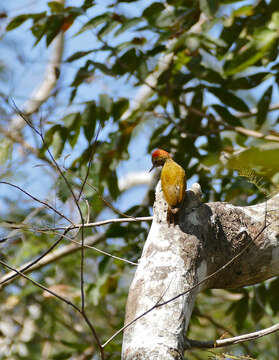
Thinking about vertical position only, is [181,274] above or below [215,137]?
below

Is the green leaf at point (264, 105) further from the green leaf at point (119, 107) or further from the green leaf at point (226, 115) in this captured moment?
the green leaf at point (119, 107)

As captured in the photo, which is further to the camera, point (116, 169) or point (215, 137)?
point (215, 137)

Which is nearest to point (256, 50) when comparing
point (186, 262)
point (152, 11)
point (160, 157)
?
point (152, 11)

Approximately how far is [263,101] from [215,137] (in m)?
0.51

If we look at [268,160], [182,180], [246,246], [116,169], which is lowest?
[268,160]

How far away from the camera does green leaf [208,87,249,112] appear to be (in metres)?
3.70

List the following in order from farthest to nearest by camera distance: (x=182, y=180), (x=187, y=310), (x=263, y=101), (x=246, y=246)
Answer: (x=263, y=101) < (x=182, y=180) < (x=246, y=246) < (x=187, y=310)

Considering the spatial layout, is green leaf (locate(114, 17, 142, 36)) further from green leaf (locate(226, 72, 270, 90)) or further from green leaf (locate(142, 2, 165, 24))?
green leaf (locate(226, 72, 270, 90))

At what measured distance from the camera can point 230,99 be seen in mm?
3707

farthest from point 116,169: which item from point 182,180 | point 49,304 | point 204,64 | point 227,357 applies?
point 49,304

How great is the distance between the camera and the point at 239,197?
371 cm

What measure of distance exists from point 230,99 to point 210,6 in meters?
0.78

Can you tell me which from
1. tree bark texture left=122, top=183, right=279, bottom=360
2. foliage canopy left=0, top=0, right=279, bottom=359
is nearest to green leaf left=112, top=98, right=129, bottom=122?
foliage canopy left=0, top=0, right=279, bottom=359

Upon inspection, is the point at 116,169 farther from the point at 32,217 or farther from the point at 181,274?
the point at 181,274
